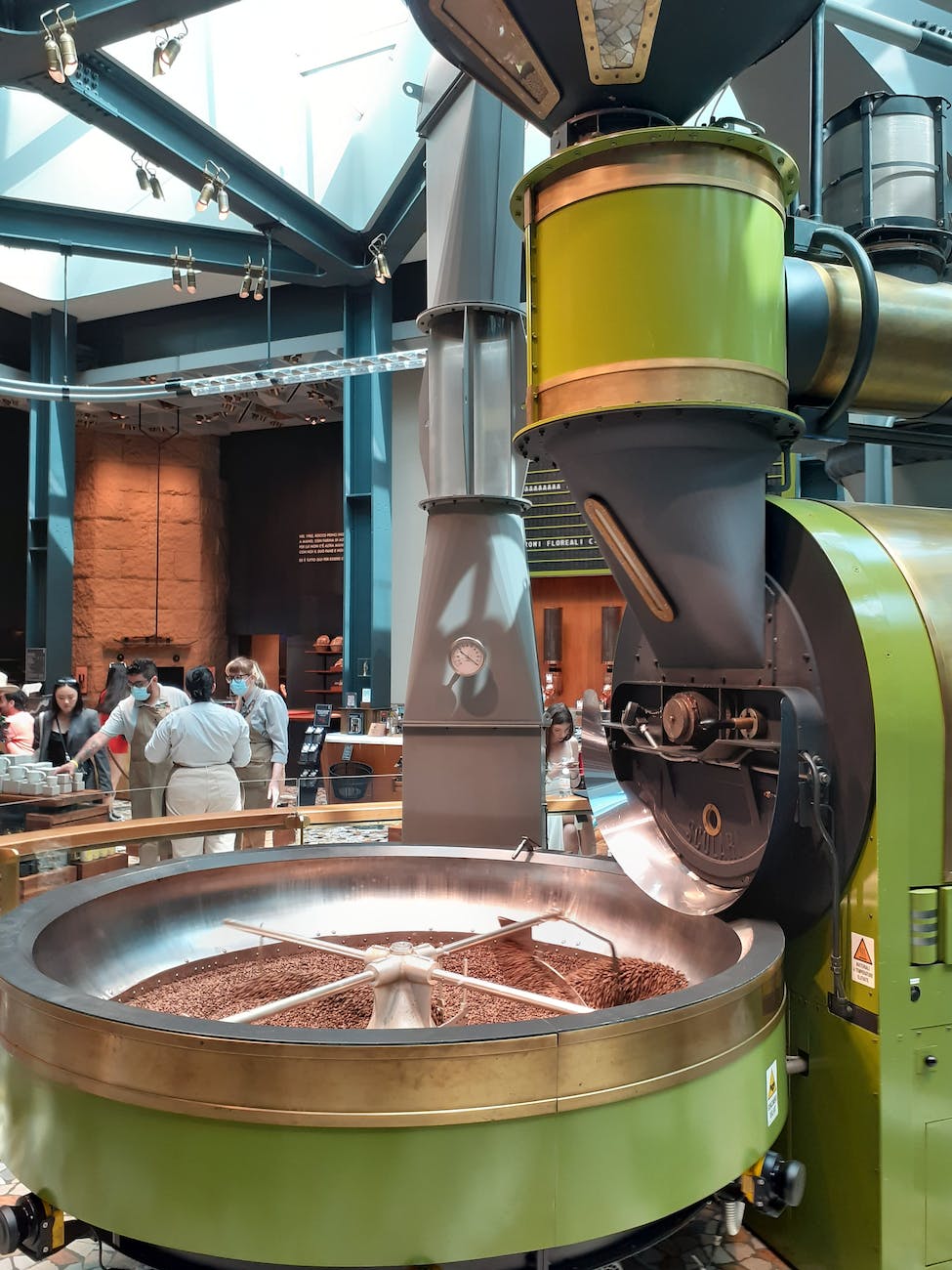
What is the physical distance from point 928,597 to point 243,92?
860 cm

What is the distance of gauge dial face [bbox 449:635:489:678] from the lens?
10.6 feet

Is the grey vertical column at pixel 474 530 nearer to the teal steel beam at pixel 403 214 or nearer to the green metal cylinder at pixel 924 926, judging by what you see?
the green metal cylinder at pixel 924 926

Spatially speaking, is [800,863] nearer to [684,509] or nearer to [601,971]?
[601,971]

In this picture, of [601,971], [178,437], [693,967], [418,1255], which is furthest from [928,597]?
[178,437]

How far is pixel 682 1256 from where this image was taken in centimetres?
226

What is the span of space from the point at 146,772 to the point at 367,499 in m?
5.55

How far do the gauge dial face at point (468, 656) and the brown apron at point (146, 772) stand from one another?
6.08 feet

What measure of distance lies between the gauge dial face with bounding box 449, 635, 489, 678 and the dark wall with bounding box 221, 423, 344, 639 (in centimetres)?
1124

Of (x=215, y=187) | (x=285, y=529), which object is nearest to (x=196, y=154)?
(x=215, y=187)

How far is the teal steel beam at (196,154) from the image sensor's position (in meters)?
6.99

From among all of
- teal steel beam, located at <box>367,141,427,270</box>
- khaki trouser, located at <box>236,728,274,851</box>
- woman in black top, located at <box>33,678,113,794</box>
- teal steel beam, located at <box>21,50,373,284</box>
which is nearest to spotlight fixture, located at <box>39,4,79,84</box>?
teal steel beam, located at <box>21,50,373,284</box>

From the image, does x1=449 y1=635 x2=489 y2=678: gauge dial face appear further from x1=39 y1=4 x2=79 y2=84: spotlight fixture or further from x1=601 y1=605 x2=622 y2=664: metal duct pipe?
x1=601 y1=605 x2=622 y2=664: metal duct pipe

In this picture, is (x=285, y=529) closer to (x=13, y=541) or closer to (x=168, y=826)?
(x=13, y=541)

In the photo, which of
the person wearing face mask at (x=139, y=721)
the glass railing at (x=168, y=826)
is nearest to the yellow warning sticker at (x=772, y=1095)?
the glass railing at (x=168, y=826)
